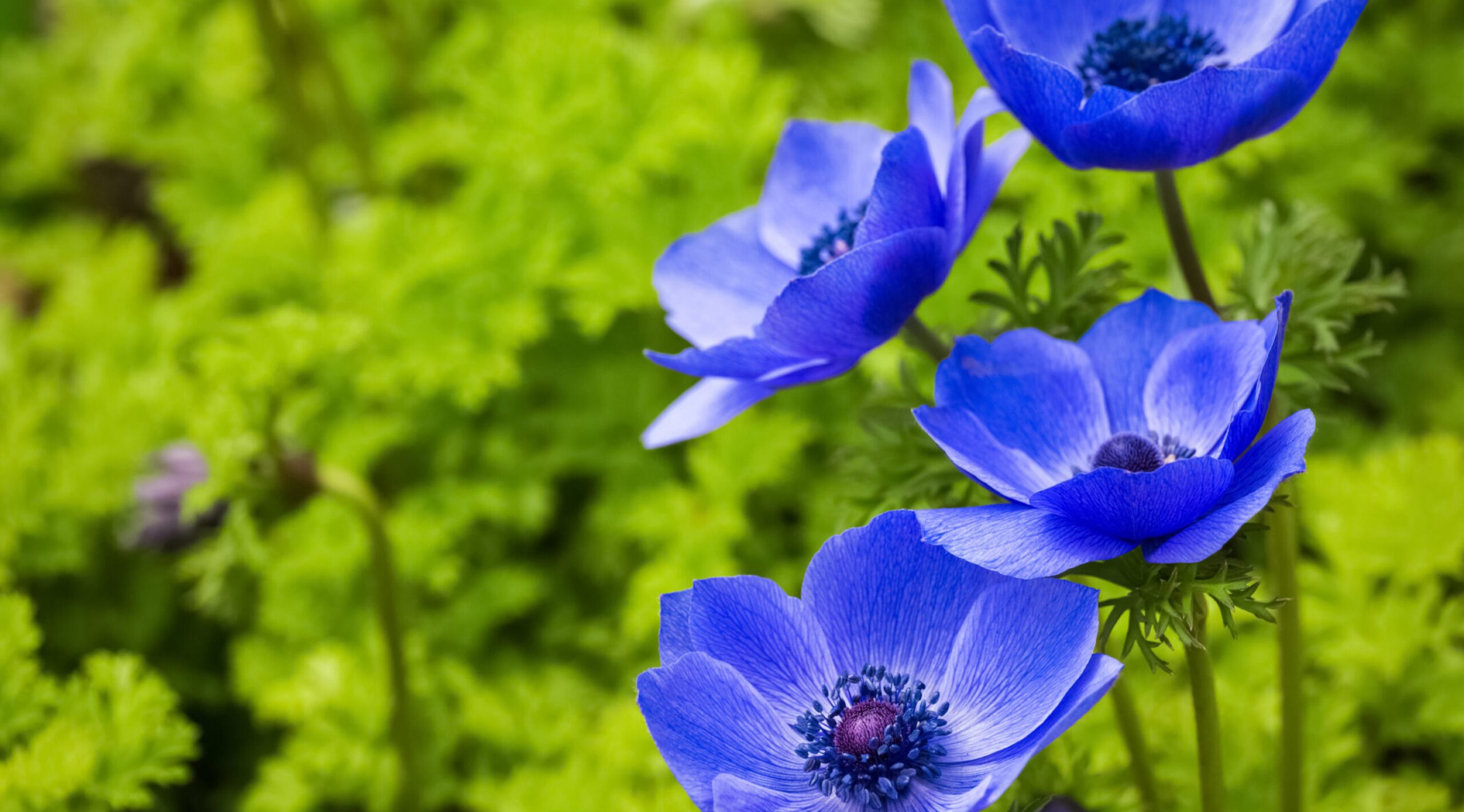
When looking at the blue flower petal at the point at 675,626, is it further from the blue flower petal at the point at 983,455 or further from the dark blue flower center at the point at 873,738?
the blue flower petal at the point at 983,455

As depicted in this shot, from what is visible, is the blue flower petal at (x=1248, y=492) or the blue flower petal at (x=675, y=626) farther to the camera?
the blue flower petal at (x=675, y=626)

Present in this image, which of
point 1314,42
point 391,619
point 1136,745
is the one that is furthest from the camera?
point 391,619

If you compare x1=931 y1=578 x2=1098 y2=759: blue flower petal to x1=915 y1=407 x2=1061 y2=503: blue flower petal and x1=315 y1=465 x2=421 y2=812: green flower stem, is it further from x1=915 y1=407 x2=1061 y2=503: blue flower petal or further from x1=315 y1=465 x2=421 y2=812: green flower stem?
x1=315 y1=465 x2=421 y2=812: green flower stem

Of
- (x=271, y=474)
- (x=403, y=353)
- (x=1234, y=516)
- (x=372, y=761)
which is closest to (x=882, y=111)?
(x=403, y=353)

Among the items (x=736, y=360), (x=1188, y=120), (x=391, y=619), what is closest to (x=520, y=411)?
(x=391, y=619)

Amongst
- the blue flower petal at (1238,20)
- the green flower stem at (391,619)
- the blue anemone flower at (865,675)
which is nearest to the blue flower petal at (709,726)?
the blue anemone flower at (865,675)

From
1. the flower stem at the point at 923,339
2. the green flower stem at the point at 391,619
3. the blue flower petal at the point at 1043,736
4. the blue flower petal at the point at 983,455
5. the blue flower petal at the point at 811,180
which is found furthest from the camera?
the green flower stem at the point at 391,619

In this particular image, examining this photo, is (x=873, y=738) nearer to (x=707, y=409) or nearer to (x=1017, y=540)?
(x=1017, y=540)
